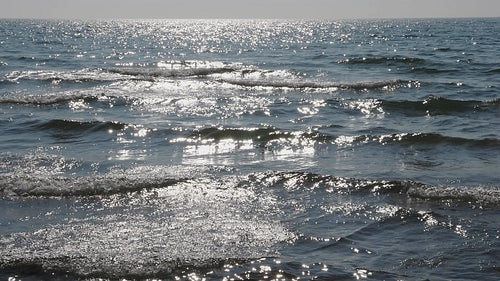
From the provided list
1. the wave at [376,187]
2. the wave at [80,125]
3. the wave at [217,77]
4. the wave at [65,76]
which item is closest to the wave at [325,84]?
the wave at [217,77]

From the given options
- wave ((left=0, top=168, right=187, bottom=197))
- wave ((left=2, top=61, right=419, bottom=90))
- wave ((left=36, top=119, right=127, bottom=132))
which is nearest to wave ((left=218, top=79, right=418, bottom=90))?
wave ((left=2, top=61, right=419, bottom=90))

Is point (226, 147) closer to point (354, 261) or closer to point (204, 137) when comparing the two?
point (204, 137)

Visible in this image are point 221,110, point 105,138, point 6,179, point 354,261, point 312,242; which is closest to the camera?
point 354,261

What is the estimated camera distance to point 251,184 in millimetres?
10617

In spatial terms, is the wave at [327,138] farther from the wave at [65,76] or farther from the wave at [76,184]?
the wave at [65,76]

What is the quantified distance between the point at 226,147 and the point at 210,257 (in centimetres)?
688

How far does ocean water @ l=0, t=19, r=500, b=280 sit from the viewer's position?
713 cm

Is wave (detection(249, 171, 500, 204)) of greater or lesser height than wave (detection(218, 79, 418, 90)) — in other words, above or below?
above

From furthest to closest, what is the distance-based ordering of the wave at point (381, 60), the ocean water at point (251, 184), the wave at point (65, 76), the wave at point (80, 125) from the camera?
the wave at point (381, 60) → the wave at point (65, 76) → the wave at point (80, 125) → the ocean water at point (251, 184)

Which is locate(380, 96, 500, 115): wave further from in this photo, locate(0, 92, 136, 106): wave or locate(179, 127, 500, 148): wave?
locate(0, 92, 136, 106): wave

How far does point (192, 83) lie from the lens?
26562 millimetres

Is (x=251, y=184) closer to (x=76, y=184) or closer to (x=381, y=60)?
(x=76, y=184)

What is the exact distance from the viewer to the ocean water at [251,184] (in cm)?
713

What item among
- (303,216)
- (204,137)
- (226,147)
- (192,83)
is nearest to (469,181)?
(303,216)
